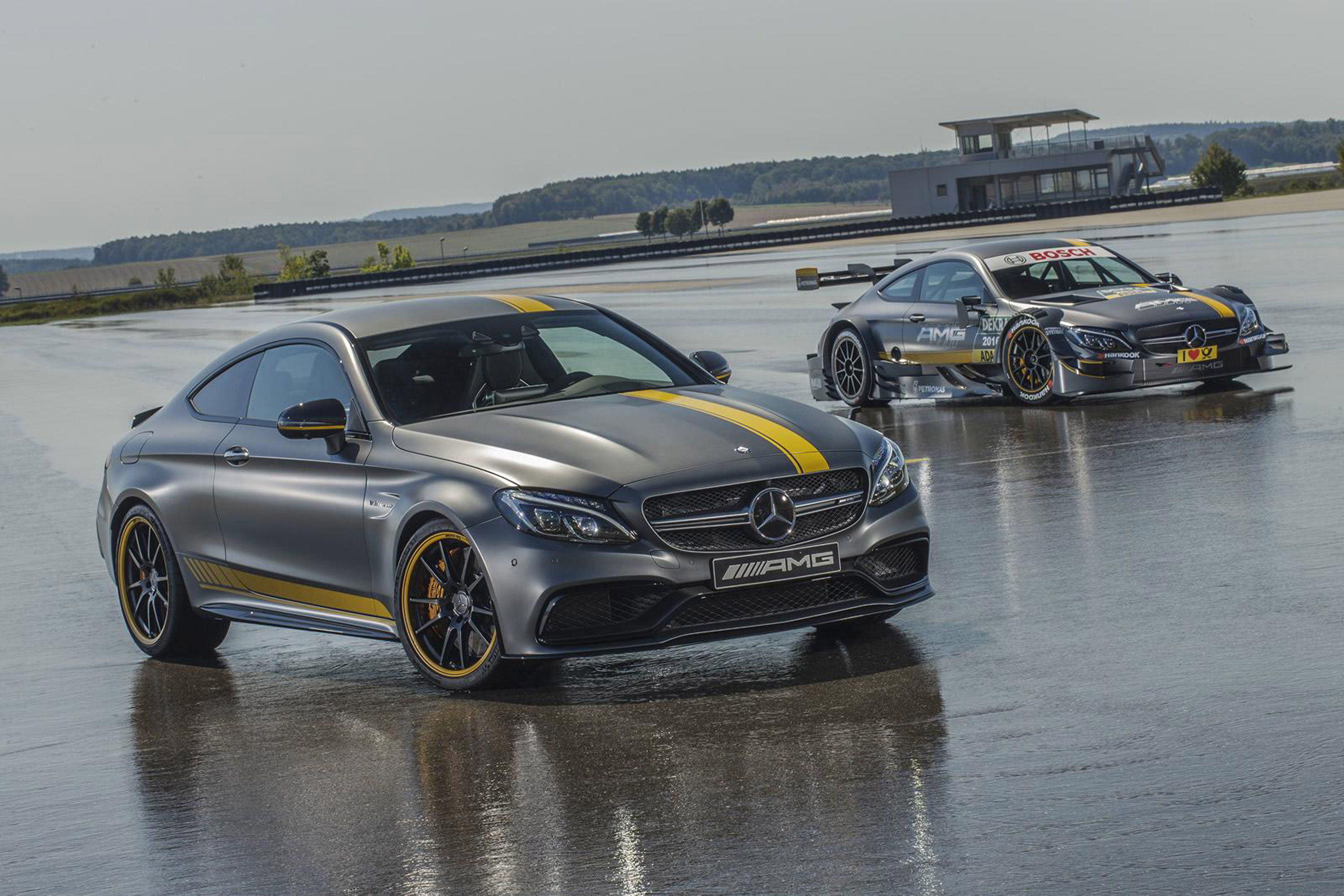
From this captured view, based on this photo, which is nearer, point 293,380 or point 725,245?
point 293,380

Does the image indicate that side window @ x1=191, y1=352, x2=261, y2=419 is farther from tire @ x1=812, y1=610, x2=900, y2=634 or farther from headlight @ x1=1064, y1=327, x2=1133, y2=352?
headlight @ x1=1064, y1=327, x2=1133, y2=352

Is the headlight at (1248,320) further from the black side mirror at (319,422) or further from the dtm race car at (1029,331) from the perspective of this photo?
the black side mirror at (319,422)

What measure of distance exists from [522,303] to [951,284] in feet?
29.0

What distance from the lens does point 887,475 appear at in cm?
739

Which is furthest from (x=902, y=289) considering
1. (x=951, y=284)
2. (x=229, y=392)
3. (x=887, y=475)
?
(x=887, y=475)

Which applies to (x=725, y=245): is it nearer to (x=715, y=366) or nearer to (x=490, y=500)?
(x=715, y=366)

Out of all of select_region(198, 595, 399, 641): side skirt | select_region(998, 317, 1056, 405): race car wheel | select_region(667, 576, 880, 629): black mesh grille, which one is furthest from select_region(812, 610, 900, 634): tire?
select_region(998, 317, 1056, 405): race car wheel

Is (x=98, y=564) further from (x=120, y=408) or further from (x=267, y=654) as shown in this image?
(x=120, y=408)

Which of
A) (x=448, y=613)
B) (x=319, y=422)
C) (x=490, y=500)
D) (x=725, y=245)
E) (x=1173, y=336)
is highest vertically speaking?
(x=725, y=245)

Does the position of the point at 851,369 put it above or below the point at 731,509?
below

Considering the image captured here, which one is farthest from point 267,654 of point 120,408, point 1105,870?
point 120,408

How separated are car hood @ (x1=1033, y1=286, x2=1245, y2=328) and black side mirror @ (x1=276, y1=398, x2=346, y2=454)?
360 inches

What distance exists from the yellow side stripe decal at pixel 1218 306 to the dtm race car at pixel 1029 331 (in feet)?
0.05

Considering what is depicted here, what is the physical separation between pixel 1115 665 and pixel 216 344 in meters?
35.5
